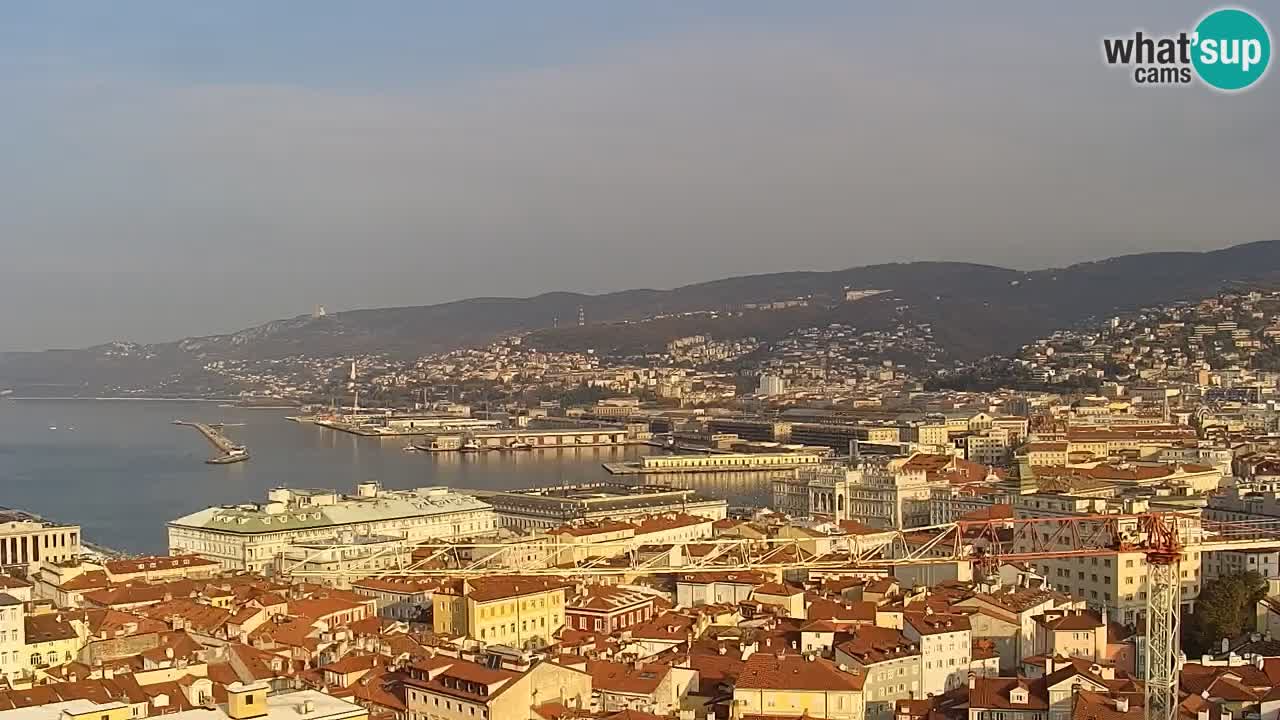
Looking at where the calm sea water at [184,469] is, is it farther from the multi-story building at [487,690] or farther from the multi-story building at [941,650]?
the multi-story building at [941,650]

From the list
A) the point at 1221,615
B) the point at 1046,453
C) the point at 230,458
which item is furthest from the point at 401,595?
the point at 230,458

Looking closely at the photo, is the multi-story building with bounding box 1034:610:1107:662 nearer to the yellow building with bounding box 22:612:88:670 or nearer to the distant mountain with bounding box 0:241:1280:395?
the yellow building with bounding box 22:612:88:670

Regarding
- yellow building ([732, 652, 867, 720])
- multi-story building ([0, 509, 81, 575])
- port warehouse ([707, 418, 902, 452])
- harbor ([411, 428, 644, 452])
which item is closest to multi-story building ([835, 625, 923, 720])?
yellow building ([732, 652, 867, 720])

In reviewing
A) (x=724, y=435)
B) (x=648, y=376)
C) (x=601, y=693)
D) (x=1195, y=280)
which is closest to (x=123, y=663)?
(x=601, y=693)

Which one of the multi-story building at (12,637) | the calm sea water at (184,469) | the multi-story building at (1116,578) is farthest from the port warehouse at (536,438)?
the multi-story building at (12,637)

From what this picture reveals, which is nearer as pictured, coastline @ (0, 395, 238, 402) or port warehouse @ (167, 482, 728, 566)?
port warehouse @ (167, 482, 728, 566)

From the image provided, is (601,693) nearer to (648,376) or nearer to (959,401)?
(959,401)
